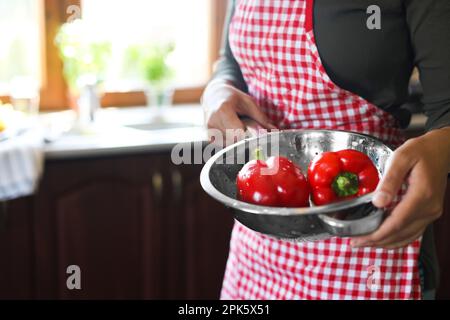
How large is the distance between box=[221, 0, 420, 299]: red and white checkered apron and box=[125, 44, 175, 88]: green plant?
107cm

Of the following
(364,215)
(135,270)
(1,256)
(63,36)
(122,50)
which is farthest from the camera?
(122,50)

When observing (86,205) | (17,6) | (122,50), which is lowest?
(86,205)

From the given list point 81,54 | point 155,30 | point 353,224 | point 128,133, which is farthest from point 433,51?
point 155,30

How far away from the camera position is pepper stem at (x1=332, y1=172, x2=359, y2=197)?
837 mm

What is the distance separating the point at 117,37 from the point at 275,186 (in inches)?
59.1

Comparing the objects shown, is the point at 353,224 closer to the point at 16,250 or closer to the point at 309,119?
the point at 309,119

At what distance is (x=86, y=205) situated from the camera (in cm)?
180

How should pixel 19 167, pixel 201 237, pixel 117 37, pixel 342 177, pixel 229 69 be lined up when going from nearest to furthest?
pixel 342 177
pixel 229 69
pixel 19 167
pixel 201 237
pixel 117 37

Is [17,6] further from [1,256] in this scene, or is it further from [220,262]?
[220,262]

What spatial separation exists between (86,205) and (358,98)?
3.23 feet

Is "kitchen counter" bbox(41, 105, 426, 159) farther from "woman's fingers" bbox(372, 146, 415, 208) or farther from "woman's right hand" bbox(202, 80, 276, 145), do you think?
"woman's fingers" bbox(372, 146, 415, 208)

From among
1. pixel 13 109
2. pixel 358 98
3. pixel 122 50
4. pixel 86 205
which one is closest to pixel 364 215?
pixel 358 98

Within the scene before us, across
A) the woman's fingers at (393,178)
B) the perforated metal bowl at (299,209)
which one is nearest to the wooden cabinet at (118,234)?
the perforated metal bowl at (299,209)

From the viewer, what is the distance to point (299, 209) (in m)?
0.74
